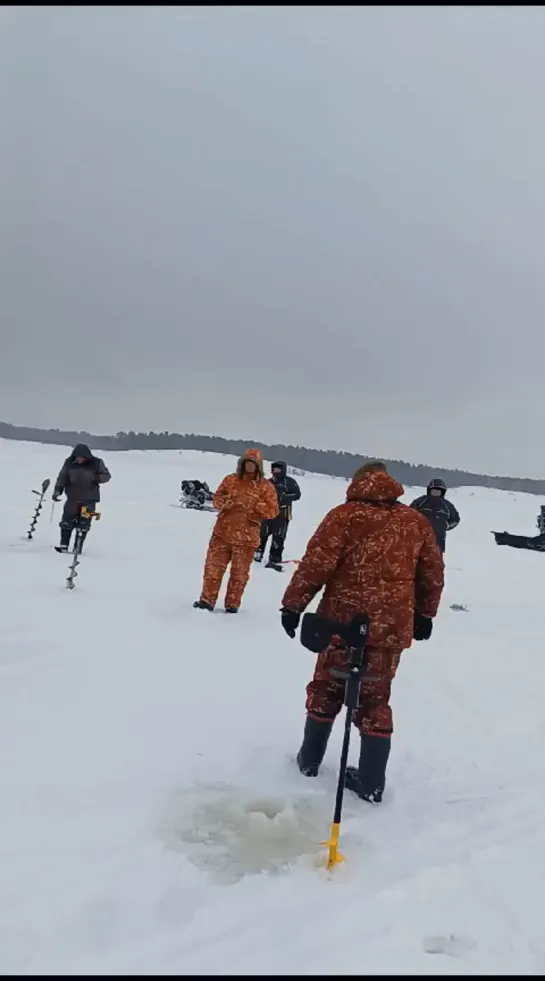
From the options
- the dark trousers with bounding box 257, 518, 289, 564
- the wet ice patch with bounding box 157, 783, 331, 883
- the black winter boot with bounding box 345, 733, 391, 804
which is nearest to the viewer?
the wet ice patch with bounding box 157, 783, 331, 883

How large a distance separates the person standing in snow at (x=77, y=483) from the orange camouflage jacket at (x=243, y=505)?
3.81 metres

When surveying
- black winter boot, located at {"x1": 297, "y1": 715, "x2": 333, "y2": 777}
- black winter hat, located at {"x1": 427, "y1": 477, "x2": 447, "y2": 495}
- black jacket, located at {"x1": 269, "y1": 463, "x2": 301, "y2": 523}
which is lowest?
black winter boot, located at {"x1": 297, "y1": 715, "x2": 333, "y2": 777}

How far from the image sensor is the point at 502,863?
3.26 m

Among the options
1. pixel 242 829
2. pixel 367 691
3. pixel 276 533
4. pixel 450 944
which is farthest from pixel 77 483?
pixel 450 944

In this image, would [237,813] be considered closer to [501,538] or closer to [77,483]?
[77,483]

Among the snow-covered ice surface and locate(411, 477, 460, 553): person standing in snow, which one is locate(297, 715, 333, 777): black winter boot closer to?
the snow-covered ice surface

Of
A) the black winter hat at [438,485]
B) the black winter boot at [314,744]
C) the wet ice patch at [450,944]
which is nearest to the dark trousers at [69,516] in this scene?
the black winter hat at [438,485]

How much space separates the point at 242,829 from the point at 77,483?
9137 millimetres

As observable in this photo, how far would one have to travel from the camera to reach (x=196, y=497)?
26.7m

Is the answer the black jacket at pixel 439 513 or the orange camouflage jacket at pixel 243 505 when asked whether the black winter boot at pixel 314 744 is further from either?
the black jacket at pixel 439 513

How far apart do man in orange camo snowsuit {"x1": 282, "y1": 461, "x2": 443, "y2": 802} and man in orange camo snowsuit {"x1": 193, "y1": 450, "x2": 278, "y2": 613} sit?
449cm

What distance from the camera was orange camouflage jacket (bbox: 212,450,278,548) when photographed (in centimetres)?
848

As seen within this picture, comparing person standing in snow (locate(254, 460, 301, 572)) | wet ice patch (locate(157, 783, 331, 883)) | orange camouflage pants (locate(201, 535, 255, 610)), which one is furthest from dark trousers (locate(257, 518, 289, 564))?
wet ice patch (locate(157, 783, 331, 883))

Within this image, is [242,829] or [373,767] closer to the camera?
[242,829]
